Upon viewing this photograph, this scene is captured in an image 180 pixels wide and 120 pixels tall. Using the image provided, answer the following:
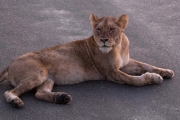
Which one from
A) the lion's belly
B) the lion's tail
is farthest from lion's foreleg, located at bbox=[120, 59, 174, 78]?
the lion's tail

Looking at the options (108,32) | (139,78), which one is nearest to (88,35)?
(108,32)

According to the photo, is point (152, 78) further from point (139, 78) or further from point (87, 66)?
point (87, 66)

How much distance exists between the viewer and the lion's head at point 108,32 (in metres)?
5.55

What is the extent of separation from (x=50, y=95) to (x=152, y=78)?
136 cm

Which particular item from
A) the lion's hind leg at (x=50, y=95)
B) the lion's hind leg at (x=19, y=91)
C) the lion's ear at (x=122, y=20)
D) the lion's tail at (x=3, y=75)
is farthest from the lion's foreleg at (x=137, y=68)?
the lion's tail at (x=3, y=75)

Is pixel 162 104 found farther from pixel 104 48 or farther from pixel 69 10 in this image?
pixel 69 10

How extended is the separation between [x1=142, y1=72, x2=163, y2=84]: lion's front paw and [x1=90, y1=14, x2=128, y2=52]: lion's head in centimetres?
57

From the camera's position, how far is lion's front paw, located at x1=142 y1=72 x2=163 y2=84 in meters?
5.60

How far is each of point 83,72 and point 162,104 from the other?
1182 millimetres

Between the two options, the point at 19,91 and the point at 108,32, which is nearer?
the point at 19,91

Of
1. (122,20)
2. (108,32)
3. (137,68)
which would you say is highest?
(122,20)

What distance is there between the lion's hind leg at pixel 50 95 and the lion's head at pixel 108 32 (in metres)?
0.83

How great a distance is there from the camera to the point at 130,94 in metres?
5.48

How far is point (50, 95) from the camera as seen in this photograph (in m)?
5.27
